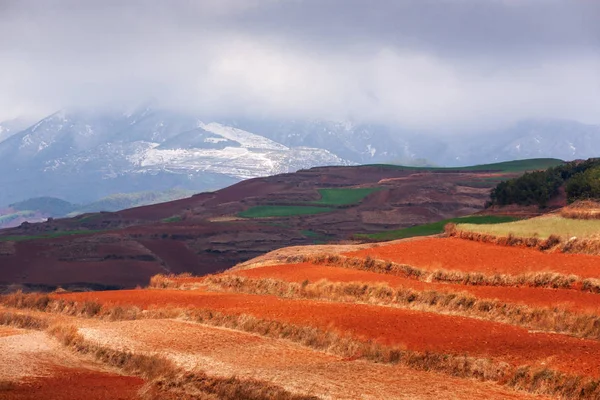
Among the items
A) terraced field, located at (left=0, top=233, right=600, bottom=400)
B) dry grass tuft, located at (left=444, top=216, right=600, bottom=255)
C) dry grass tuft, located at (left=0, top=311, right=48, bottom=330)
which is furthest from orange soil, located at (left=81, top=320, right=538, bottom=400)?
dry grass tuft, located at (left=444, top=216, right=600, bottom=255)

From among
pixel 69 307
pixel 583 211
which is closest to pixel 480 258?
pixel 583 211

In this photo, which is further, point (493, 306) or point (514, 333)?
point (493, 306)

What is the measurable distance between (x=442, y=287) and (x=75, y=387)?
16656 mm

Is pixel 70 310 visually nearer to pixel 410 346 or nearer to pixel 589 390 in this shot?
→ pixel 410 346

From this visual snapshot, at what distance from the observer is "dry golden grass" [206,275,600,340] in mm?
25002

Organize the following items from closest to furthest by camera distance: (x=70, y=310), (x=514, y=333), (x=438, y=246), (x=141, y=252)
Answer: (x=514, y=333) → (x=70, y=310) → (x=438, y=246) → (x=141, y=252)

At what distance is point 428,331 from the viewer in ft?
78.8

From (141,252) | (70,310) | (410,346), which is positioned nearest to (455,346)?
(410,346)

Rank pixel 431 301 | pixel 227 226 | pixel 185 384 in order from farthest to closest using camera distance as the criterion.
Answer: pixel 227 226, pixel 431 301, pixel 185 384

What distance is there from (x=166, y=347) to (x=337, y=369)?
16.9 ft

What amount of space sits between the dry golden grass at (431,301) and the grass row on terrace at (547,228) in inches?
443

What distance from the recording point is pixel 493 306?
1104 inches

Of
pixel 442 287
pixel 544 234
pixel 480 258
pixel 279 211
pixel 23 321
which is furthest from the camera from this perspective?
pixel 279 211

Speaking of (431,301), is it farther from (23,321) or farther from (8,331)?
(23,321)
